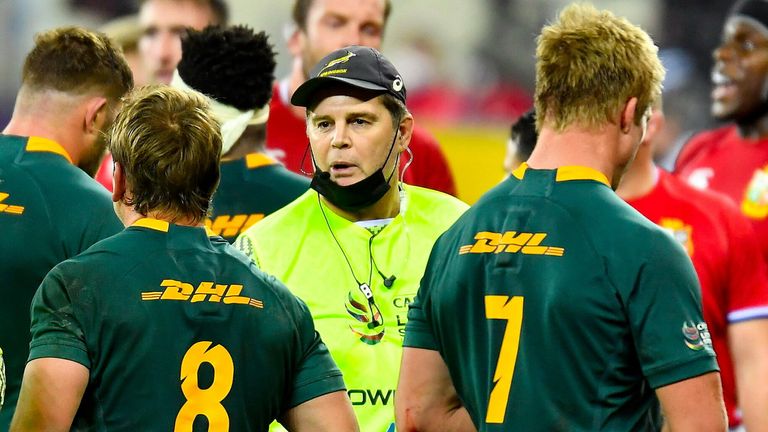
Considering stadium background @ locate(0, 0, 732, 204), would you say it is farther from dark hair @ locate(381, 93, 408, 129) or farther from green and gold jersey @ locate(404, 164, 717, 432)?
green and gold jersey @ locate(404, 164, 717, 432)

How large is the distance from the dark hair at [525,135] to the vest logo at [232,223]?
1.16 m

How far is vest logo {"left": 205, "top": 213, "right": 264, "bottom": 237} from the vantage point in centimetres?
521

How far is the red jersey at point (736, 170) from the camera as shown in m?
7.72

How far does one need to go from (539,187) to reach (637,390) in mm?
574

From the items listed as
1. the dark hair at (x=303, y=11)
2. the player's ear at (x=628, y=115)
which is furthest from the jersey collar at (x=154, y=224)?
the dark hair at (x=303, y=11)

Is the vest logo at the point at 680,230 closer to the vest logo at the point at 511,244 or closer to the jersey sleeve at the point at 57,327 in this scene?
the vest logo at the point at 511,244

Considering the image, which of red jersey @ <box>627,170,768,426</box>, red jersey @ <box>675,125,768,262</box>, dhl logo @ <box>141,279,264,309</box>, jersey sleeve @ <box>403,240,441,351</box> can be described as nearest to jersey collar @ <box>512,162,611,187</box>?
jersey sleeve @ <box>403,240,441,351</box>

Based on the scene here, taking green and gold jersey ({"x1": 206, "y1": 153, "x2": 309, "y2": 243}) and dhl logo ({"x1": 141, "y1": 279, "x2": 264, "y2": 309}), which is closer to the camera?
dhl logo ({"x1": 141, "y1": 279, "x2": 264, "y2": 309})

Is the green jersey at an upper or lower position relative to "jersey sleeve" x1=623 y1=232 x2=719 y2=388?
lower

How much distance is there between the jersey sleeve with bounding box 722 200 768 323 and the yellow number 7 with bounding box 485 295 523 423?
8.93 ft

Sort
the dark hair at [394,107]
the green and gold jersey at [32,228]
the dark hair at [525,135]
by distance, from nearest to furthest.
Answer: the green and gold jersey at [32,228]
the dark hair at [394,107]
the dark hair at [525,135]

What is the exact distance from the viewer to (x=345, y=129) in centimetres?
464

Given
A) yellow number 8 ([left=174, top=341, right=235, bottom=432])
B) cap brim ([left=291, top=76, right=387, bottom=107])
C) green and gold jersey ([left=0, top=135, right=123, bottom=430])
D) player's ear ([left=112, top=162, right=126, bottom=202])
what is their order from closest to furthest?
yellow number 8 ([left=174, top=341, right=235, bottom=432])
player's ear ([left=112, top=162, right=126, bottom=202])
green and gold jersey ([left=0, top=135, right=123, bottom=430])
cap brim ([left=291, top=76, right=387, bottom=107])

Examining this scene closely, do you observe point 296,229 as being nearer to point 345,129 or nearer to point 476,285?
point 345,129
